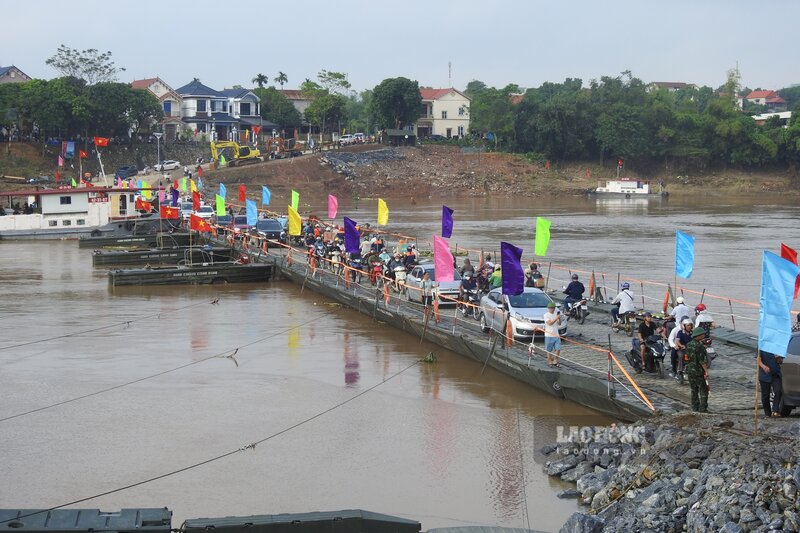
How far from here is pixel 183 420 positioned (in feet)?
63.0

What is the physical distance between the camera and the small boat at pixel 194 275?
38.1m

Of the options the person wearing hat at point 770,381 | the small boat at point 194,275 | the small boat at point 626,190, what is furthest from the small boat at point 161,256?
the small boat at point 626,190

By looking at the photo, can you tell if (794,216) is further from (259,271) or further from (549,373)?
(549,373)

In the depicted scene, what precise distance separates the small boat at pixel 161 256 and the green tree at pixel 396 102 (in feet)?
233

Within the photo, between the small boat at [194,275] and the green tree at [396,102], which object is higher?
the green tree at [396,102]

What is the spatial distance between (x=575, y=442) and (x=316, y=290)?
20.8 meters

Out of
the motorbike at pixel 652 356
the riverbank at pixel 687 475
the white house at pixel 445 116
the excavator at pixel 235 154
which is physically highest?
the white house at pixel 445 116

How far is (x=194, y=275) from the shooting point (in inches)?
1522

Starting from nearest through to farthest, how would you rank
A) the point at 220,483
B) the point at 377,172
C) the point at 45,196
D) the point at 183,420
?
the point at 220,483, the point at 183,420, the point at 45,196, the point at 377,172

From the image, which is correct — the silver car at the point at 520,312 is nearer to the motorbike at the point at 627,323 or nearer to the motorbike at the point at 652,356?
the motorbike at the point at 627,323

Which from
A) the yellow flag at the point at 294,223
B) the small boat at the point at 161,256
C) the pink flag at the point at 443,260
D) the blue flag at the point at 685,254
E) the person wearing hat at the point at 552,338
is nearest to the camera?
the person wearing hat at the point at 552,338

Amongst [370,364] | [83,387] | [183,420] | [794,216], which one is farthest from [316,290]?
[794,216]

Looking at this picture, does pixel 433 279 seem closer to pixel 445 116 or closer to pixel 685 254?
pixel 685 254

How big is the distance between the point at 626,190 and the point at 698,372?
87.6 metres
